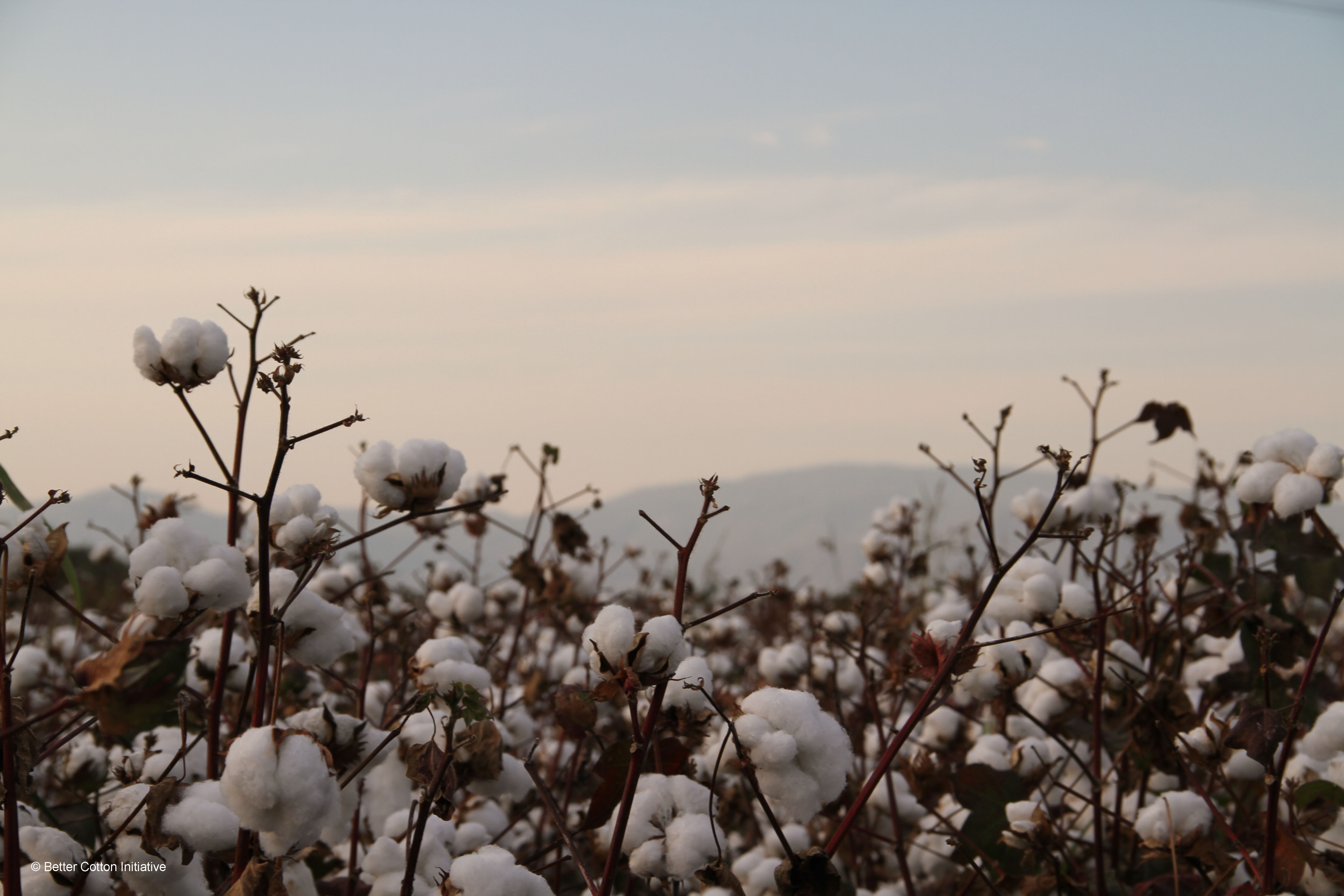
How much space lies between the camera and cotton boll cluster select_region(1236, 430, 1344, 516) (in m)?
1.65

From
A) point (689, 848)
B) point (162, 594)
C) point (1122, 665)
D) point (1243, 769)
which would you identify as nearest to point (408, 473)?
point (162, 594)

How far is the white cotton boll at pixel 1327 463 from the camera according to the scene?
1.64 meters

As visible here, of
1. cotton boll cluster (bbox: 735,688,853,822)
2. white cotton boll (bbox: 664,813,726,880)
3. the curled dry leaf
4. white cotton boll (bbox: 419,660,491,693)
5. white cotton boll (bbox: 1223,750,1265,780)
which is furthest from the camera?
white cotton boll (bbox: 1223,750,1265,780)

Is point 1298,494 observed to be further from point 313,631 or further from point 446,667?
point 313,631

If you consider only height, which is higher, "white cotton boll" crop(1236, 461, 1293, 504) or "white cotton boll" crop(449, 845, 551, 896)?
"white cotton boll" crop(1236, 461, 1293, 504)

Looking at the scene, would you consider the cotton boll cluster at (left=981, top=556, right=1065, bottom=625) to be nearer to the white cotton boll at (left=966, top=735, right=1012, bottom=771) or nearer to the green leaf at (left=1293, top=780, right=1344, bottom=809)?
the white cotton boll at (left=966, top=735, right=1012, bottom=771)

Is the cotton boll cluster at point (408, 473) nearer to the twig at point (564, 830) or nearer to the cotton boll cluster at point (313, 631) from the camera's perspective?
the cotton boll cluster at point (313, 631)

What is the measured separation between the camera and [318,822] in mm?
927

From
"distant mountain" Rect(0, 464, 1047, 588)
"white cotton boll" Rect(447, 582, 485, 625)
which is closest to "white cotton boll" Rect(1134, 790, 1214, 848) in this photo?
"white cotton boll" Rect(447, 582, 485, 625)

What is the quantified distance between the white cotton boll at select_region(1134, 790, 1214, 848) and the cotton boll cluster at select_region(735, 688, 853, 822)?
687 mm

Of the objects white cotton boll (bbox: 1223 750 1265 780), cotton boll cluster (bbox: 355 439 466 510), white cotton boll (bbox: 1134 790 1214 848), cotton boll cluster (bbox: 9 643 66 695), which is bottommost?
white cotton boll (bbox: 1223 750 1265 780)

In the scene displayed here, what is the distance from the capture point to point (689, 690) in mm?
1058

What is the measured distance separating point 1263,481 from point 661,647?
1.24m

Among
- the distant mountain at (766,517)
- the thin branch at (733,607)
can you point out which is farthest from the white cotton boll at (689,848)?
the distant mountain at (766,517)
